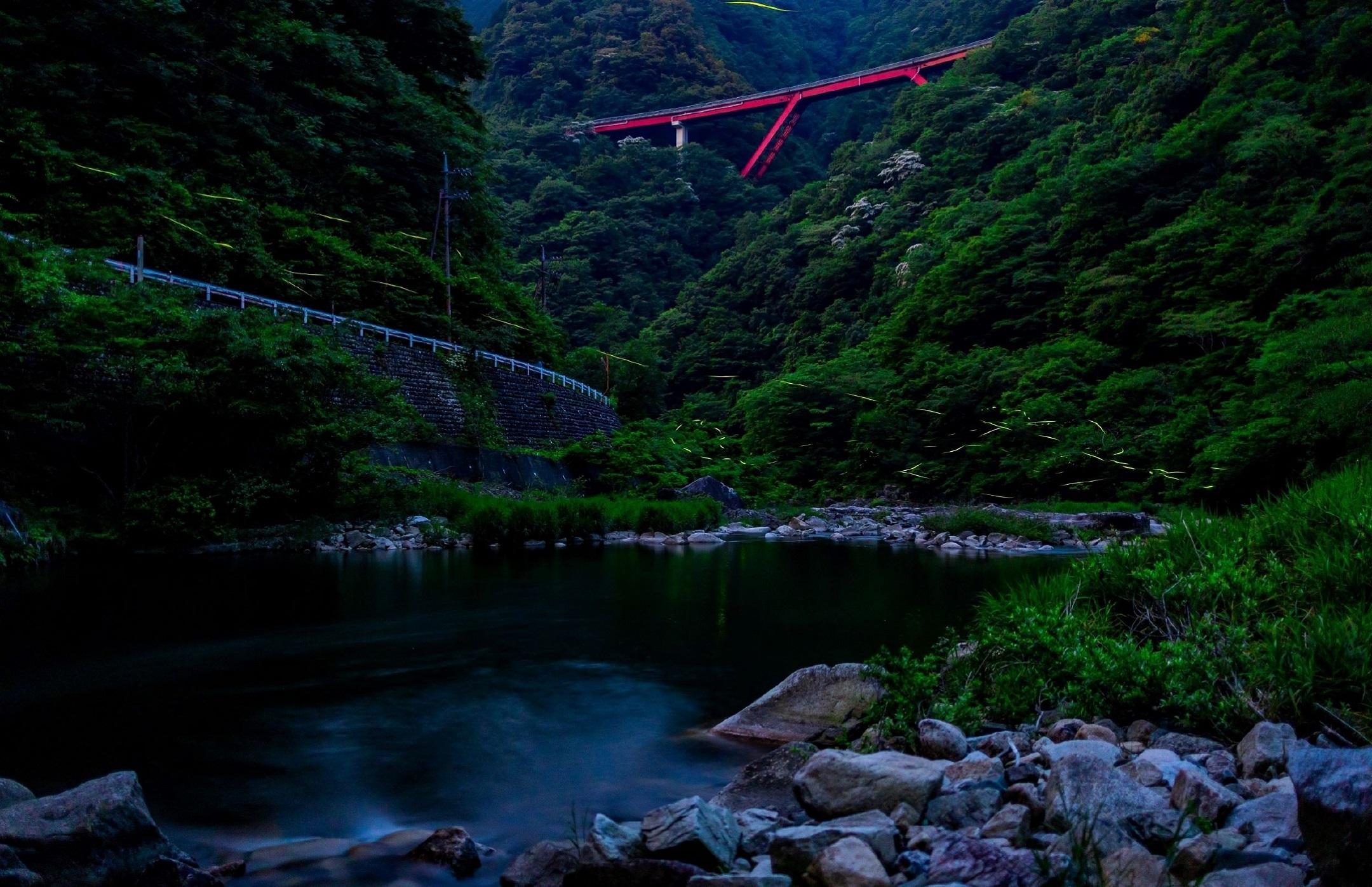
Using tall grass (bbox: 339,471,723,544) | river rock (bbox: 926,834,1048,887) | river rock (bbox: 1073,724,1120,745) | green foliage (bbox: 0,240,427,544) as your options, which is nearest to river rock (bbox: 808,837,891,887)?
river rock (bbox: 926,834,1048,887)

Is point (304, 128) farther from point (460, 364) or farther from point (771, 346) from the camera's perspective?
point (771, 346)

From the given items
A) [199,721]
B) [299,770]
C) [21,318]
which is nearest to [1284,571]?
[299,770]

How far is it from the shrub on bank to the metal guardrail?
1845 cm

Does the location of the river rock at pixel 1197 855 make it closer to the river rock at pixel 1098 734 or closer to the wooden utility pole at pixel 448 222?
the river rock at pixel 1098 734

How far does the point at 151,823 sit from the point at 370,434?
49.4 ft

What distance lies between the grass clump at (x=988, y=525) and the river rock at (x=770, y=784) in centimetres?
1670

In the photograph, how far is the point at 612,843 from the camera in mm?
3287

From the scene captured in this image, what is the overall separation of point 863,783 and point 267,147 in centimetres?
2815

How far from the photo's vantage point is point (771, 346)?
50.2m

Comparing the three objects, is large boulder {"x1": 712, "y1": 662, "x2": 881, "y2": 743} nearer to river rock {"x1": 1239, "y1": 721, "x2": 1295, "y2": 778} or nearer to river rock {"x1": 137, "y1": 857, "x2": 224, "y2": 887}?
river rock {"x1": 1239, "y1": 721, "x2": 1295, "y2": 778}

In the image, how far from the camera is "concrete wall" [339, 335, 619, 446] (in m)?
23.5

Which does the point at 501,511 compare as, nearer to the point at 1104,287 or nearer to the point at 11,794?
→ the point at 11,794

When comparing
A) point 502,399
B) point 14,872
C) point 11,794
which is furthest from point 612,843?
point 502,399

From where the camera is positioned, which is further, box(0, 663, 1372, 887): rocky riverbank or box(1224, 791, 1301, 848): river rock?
box(1224, 791, 1301, 848): river rock
